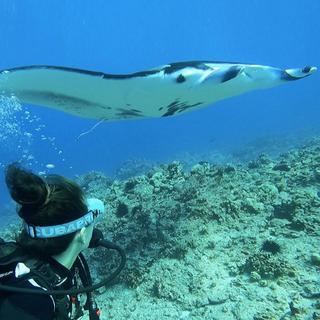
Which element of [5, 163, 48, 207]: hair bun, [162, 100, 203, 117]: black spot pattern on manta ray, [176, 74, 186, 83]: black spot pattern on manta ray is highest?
[176, 74, 186, 83]: black spot pattern on manta ray

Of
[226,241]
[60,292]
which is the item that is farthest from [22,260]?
[226,241]

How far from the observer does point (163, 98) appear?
3.70 m

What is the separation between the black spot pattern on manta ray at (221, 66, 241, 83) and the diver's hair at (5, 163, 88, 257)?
1899 mm

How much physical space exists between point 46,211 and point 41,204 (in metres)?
0.05

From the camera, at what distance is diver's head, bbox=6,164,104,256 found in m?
1.92

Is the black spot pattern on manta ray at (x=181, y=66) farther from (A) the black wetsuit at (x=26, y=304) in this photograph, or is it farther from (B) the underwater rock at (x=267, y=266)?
(A) the black wetsuit at (x=26, y=304)

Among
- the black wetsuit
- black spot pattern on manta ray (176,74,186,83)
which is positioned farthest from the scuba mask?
black spot pattern on manta ray (176,74,186,83)

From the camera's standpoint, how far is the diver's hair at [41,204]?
191 centimetres

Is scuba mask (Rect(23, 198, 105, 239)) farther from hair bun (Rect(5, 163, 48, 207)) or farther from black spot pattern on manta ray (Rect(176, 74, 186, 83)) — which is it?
black spot pattern on manta ray (Rect(176, 74, 186, 83))

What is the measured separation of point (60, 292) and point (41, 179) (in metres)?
0.58

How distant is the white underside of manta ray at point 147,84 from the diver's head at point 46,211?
150cm

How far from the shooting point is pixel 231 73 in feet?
10.8

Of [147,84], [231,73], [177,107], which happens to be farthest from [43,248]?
[177,107]

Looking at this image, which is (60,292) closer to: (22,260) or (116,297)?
(22,260)
